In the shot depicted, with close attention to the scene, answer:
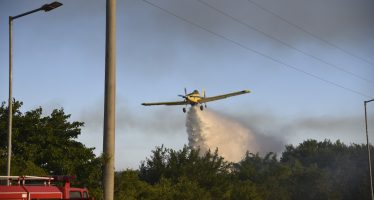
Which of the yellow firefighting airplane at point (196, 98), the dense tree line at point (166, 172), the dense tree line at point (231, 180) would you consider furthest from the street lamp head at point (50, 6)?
the yellow firefighting airplane at point (196, 98)

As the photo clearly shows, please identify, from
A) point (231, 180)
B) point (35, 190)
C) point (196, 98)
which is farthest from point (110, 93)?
point (196, 98)

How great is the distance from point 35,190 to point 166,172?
34.6m

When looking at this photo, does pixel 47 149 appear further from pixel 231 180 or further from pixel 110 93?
pixel 231 180

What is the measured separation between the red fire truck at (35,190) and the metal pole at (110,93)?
2311mm

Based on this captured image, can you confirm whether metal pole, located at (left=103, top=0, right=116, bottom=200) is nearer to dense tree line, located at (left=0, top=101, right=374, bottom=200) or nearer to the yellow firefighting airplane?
dense tree line, located at (left=0, top=101, right=374, bottom=200)

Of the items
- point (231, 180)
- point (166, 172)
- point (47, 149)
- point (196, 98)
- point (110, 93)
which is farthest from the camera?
point (196, 98)

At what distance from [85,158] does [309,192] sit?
4998cm

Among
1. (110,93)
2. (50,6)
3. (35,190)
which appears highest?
(50,6)

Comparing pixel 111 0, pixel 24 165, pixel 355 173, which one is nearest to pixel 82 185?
pixel 24 165

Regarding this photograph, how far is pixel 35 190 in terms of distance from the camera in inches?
638

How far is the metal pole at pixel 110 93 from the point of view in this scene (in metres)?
15.1

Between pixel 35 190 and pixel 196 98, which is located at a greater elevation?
pixel 196 98

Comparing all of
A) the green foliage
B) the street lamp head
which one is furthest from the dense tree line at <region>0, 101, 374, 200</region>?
the street lamp head

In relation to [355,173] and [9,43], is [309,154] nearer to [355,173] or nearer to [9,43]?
[355,173]
